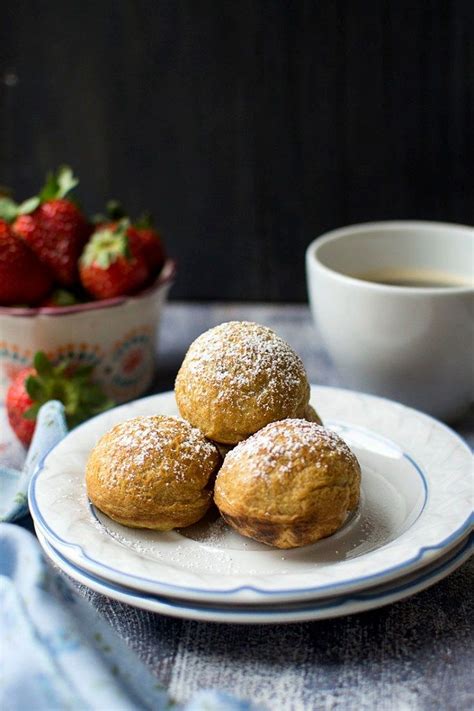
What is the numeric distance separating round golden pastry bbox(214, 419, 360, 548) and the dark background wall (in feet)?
3.10

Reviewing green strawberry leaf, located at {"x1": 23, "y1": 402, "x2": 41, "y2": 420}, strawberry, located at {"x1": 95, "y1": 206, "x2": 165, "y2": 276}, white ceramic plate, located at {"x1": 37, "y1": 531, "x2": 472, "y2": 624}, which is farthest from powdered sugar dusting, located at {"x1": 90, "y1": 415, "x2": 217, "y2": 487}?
strawberry, located at {"x1": 95, "y1": 206, "x2": 165, "y2": 276}

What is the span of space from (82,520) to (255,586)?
0.21 meters

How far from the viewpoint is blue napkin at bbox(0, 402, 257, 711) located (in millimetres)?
663

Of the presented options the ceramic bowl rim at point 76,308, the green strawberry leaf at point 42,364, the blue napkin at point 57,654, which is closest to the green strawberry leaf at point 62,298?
the ceramic bowl rim at point 76,308

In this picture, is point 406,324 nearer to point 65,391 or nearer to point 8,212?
point 65,391

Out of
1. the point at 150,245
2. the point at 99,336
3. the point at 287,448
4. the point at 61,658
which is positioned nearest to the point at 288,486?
the point at 287,448

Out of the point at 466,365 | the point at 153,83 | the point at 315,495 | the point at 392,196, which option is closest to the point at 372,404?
the point at 466,365

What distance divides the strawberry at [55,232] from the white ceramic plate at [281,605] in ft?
2.13

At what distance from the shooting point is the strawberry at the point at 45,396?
1.21 meters

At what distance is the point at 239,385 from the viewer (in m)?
0.90

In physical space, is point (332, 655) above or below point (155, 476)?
below

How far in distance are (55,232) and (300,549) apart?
2.25ft

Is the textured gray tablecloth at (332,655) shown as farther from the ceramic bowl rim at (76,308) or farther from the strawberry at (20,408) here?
the ceramic bowl rim at (76,308)

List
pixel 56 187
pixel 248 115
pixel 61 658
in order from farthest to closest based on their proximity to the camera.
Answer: pixel 248 115 → pixel 56 187 → pixel 61 658
